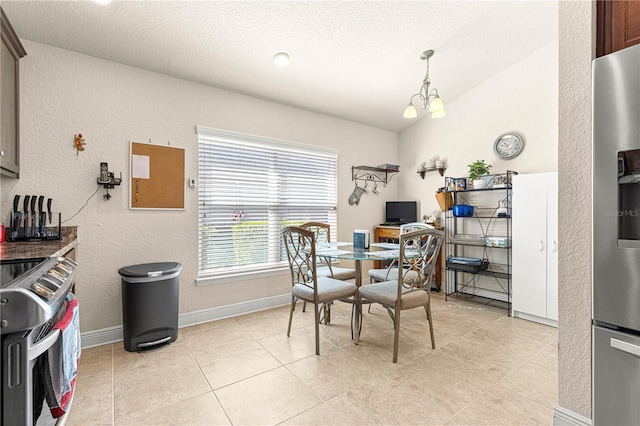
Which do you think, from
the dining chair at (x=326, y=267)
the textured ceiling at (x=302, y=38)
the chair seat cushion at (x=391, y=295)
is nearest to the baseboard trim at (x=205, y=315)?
the dining chair at (x=326, y=267)

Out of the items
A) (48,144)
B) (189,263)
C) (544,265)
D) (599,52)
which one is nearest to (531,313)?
(544,265)

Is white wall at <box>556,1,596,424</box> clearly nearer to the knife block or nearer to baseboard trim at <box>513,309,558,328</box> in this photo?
baseboard trim at <box>513,309,558,328</box>

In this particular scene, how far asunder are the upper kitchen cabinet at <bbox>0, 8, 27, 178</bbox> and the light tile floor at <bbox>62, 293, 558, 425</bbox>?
161cm

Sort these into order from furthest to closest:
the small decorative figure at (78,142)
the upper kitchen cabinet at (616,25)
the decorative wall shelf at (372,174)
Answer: the decorative wall shelf at (372,174), the small decorative figure at (78,142), the upper kitchen cabinet at (616,25)

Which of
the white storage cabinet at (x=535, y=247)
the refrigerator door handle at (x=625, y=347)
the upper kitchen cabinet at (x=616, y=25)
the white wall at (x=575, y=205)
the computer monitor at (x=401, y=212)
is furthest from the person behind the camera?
the computer monitor at (x=401, y=212)

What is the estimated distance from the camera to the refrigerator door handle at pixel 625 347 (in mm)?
1095

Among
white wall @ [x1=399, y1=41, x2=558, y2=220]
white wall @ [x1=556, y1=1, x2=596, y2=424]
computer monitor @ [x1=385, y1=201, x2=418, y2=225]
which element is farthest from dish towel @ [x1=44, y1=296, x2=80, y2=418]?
computer monitor @ [x1=385, y1=201, x2=418, y2=225]

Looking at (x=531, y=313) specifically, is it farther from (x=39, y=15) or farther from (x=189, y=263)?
(x=39, y=15)

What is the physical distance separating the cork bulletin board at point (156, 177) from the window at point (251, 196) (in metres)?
0.23

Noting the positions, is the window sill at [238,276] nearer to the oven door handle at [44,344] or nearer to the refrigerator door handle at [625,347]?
the oven door handle at [44,344]

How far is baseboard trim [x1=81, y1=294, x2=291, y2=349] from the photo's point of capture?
2502mm

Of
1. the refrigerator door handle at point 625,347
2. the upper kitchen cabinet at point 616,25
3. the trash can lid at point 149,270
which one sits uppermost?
the upper kitchen cabinet at point 616,25

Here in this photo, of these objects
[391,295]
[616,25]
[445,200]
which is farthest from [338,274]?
[616,25]

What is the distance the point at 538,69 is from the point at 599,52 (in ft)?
8.51
